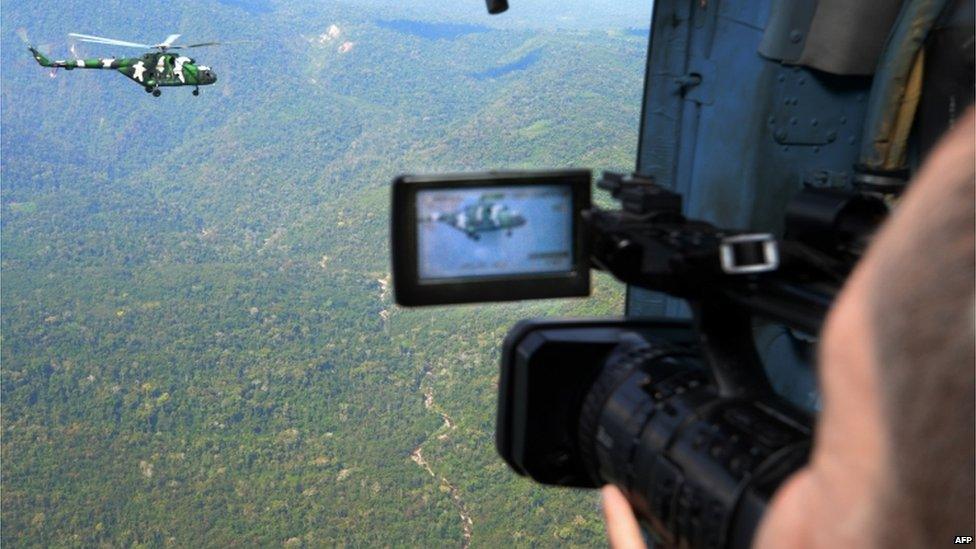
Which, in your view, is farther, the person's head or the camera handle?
the camera handle

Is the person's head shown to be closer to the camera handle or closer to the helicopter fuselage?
the camera handle

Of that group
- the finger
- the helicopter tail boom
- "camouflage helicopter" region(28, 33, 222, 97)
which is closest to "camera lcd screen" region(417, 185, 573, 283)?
the finger

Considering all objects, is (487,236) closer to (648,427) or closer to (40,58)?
(648,427)

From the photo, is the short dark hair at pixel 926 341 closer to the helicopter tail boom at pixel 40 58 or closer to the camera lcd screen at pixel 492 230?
the camera lcd screen at pixel 492 230

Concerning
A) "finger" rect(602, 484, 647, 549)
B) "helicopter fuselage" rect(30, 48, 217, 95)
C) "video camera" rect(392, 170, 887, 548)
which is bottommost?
"helicopter fuselage" rect(30, 48, 217, 95)

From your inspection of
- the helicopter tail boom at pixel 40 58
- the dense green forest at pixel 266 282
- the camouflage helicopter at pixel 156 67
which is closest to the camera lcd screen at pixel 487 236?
the dense green forest at pixel 266 282

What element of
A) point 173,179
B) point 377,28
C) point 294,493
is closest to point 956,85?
point 294,493

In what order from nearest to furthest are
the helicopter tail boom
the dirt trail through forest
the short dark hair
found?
the short dark hair → the helicopter tail boom → the dirt trail through forest

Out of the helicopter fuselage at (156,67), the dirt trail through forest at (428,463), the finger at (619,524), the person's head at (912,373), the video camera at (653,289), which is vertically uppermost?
the person's head at (912,373)
